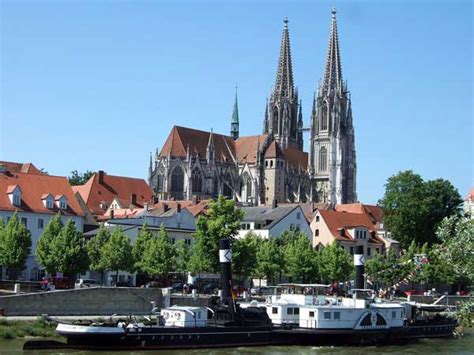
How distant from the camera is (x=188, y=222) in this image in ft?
279

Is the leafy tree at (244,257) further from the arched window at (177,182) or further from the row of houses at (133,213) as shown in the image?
the arched window at (177,182)

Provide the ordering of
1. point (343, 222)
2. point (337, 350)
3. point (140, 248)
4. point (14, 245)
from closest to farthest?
point (337, 350) → point (14, 245) → point (140, 248) → point (343, 222)

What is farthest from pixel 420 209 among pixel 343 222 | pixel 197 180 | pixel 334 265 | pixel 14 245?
pixel 197 180

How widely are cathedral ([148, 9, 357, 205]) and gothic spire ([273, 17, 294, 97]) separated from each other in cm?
13

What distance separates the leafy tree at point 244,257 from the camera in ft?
219

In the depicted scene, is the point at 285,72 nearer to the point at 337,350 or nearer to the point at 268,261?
the point at 268,261

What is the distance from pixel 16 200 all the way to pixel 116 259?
1098 cm

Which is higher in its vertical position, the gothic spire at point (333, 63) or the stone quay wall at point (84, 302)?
the gothic spire at point (333, 63)

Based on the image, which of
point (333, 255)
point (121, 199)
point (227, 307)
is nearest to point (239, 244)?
point (333, 255)

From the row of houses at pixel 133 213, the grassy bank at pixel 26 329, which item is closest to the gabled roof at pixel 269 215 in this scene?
the row of houses at pixel 133 213

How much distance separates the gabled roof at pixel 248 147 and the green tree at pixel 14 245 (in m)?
105

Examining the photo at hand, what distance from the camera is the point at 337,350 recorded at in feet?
156

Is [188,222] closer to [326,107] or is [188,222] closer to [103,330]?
[103,330]

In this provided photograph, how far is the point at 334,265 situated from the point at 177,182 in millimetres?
78212
